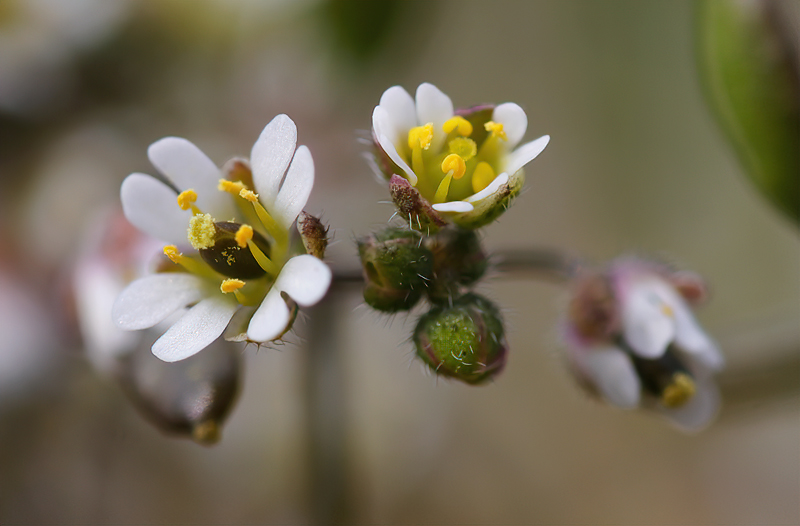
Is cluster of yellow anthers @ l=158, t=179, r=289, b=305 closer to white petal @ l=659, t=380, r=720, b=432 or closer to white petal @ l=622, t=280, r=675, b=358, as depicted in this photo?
white petal @ l=622, t=280, r=675, b=358

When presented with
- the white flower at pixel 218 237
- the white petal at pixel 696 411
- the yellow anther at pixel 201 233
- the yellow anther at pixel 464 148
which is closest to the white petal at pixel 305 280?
the white flower at pixel 218 237

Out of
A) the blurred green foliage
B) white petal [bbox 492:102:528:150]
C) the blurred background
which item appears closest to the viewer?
white petal [bbox 492:102:528:150]

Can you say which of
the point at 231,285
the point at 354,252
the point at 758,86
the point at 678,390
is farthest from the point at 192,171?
the point at 758,86

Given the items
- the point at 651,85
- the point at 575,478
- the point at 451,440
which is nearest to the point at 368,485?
the point at 451,440

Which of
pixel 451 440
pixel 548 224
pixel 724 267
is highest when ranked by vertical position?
pixel 548 224

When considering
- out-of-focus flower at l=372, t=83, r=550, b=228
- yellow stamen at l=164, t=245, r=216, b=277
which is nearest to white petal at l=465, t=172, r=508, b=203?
out-of-focus flower at l=372, t=83, r=550, b=228

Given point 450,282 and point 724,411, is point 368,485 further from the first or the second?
point 450,282

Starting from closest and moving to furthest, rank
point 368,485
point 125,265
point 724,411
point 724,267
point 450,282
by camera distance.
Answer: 1. point 450,282
2. point 125,265
3. point 724,411
4. point 368,485
5. point 724,267
